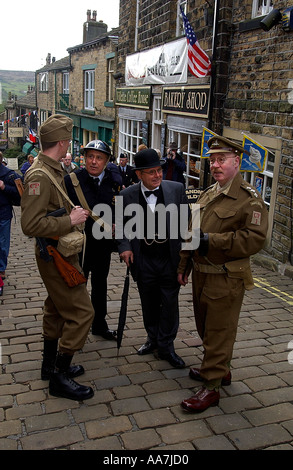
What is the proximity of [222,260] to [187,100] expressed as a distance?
7.42 metres

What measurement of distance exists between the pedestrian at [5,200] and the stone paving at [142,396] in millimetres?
1124

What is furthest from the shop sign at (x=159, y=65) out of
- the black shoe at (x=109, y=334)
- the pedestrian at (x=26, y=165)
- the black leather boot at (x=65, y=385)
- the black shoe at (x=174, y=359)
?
the black leather boot at (x=65, y=385)

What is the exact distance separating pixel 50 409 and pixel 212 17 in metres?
8.09

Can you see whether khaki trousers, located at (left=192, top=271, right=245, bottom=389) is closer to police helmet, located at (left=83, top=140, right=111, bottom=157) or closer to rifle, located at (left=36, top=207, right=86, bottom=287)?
rifle, located at (left=36, top=207, right=86, bottom=287)

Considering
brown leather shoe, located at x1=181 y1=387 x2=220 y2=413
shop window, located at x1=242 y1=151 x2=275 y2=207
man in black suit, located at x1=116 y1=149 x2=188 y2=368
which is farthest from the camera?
shop window, located at x1=242 y1=151 x2=275 y2=207

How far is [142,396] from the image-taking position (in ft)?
11.3

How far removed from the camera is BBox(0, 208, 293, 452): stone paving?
2.89m

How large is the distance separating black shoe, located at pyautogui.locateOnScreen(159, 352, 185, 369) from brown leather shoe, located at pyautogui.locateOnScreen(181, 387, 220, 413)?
0.60 m

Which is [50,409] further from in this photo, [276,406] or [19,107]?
[19,107]

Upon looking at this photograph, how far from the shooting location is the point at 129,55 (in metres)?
14.1

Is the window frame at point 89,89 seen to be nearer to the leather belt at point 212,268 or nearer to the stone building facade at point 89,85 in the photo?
the stone building facade at point 89,85

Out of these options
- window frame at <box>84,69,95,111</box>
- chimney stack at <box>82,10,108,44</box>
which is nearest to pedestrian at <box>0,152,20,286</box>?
window frame at <box>84,69,95,111</box>

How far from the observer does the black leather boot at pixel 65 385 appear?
333cm

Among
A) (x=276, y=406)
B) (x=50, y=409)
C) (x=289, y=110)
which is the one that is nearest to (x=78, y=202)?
(x=50, y=409)
